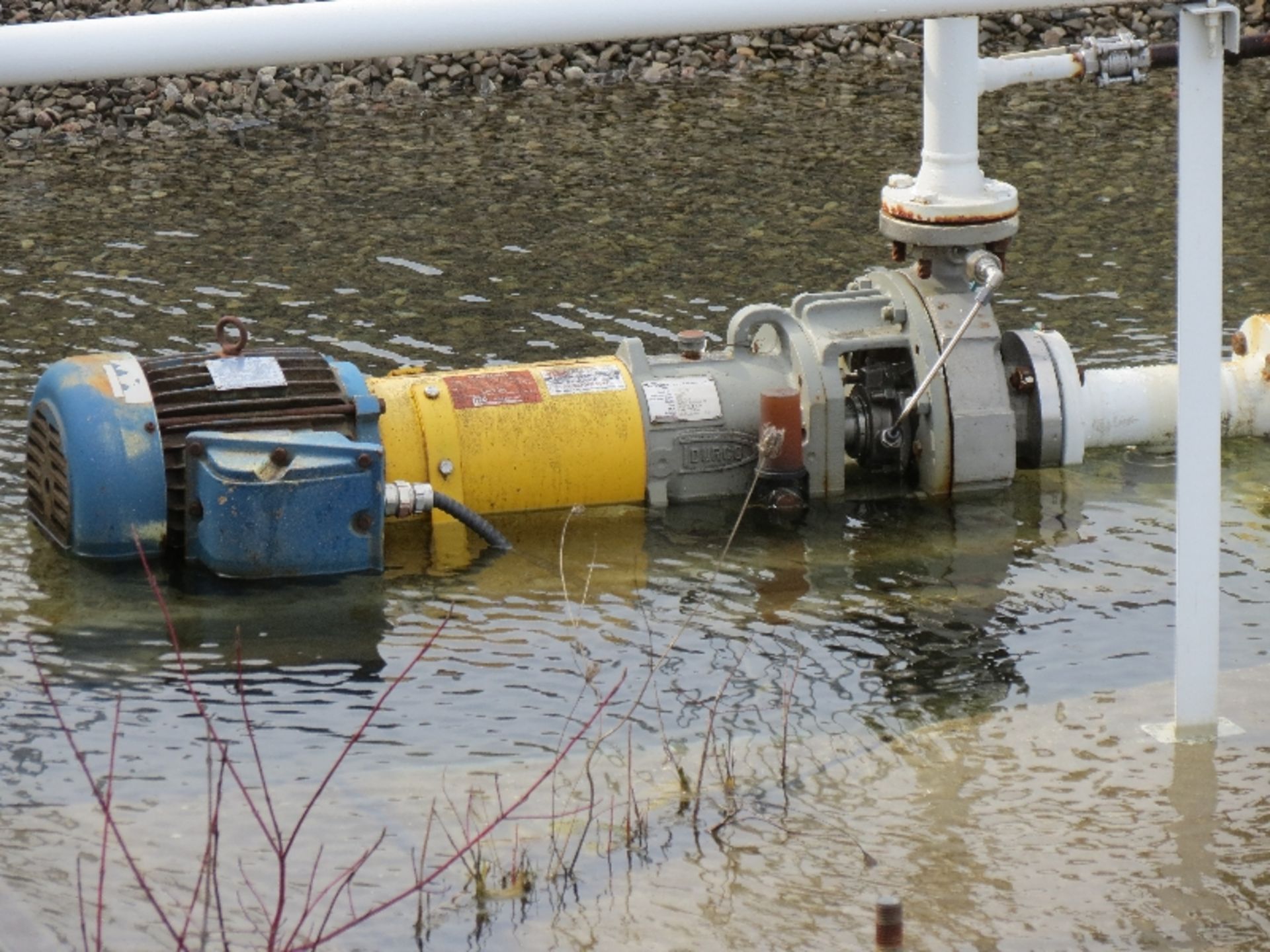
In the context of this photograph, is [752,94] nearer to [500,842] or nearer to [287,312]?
[287,312]

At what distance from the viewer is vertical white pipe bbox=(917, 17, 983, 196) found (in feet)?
20.8

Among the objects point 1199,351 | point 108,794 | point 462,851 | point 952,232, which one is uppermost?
point 952,232

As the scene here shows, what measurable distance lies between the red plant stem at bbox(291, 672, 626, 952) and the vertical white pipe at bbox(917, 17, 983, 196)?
6.95 feet

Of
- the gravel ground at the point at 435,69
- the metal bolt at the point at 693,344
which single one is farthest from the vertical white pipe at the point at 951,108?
the gravel ground at the point at 435,69

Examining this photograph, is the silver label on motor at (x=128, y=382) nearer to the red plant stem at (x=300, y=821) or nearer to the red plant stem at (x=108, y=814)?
the red plant stem at (x=108, y=814)

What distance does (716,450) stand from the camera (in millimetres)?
6668

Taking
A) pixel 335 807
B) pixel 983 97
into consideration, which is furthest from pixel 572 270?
pixel 335 807

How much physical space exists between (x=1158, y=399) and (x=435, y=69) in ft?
21.5

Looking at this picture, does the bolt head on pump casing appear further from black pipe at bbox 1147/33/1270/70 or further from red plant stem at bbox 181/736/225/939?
red plant stem at bbox 181/736/225/939

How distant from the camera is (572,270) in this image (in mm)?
9203

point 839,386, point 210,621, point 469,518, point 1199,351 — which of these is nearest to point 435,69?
point 839,386

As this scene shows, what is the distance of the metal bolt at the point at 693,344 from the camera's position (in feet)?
22.3

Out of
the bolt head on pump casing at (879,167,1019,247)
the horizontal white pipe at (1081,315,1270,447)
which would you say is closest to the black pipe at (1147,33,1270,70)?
the bolt head on pump casing at (879,167,1019,247)

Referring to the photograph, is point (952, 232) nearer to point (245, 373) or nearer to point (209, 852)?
point (245, 373)
